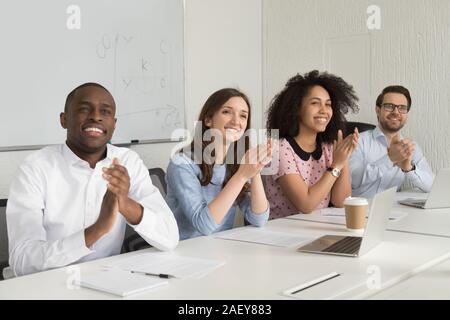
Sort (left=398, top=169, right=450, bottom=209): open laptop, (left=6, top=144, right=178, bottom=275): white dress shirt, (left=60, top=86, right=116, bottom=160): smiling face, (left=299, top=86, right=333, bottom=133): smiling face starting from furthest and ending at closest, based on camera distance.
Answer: (left=299, top=86, right=333, bottom=133): smiling face
(left=398, top=169, right=450, bottom=209): open laptop
(left=60, top=86, right=116, bottom=160): smiling face
(left=6, top=144, right=178, bottom=275): white dress shirt

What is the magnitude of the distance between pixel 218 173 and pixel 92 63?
1175 millimetres

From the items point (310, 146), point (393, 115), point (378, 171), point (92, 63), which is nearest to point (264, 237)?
point (310, 146)

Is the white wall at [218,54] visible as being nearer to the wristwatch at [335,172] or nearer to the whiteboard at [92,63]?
the whiteboard at [92,63]

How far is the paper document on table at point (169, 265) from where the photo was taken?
1.27 metres

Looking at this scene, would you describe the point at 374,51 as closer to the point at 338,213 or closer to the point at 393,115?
the point at 393,115

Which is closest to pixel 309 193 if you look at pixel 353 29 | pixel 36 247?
pixel 36 247

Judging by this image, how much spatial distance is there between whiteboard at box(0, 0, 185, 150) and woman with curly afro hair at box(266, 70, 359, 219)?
84 cm

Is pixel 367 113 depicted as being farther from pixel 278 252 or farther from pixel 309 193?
pixel 278 252

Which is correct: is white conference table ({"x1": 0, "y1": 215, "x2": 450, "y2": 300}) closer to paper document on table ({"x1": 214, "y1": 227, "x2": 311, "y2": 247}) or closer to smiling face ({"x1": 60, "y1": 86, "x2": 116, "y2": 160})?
paper document on table ({"x1": 214, "y1": 227, "x2": 311, "y2": 247})

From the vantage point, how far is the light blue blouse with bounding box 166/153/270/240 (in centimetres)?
181

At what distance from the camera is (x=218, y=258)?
1.43 metres

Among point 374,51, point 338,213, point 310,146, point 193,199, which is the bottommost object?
point 338,213

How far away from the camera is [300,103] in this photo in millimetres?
2510

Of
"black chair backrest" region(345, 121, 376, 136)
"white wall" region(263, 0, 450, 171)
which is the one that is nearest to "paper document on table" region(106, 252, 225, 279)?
"black chair backrest" region(345, 121, 376, 136)
